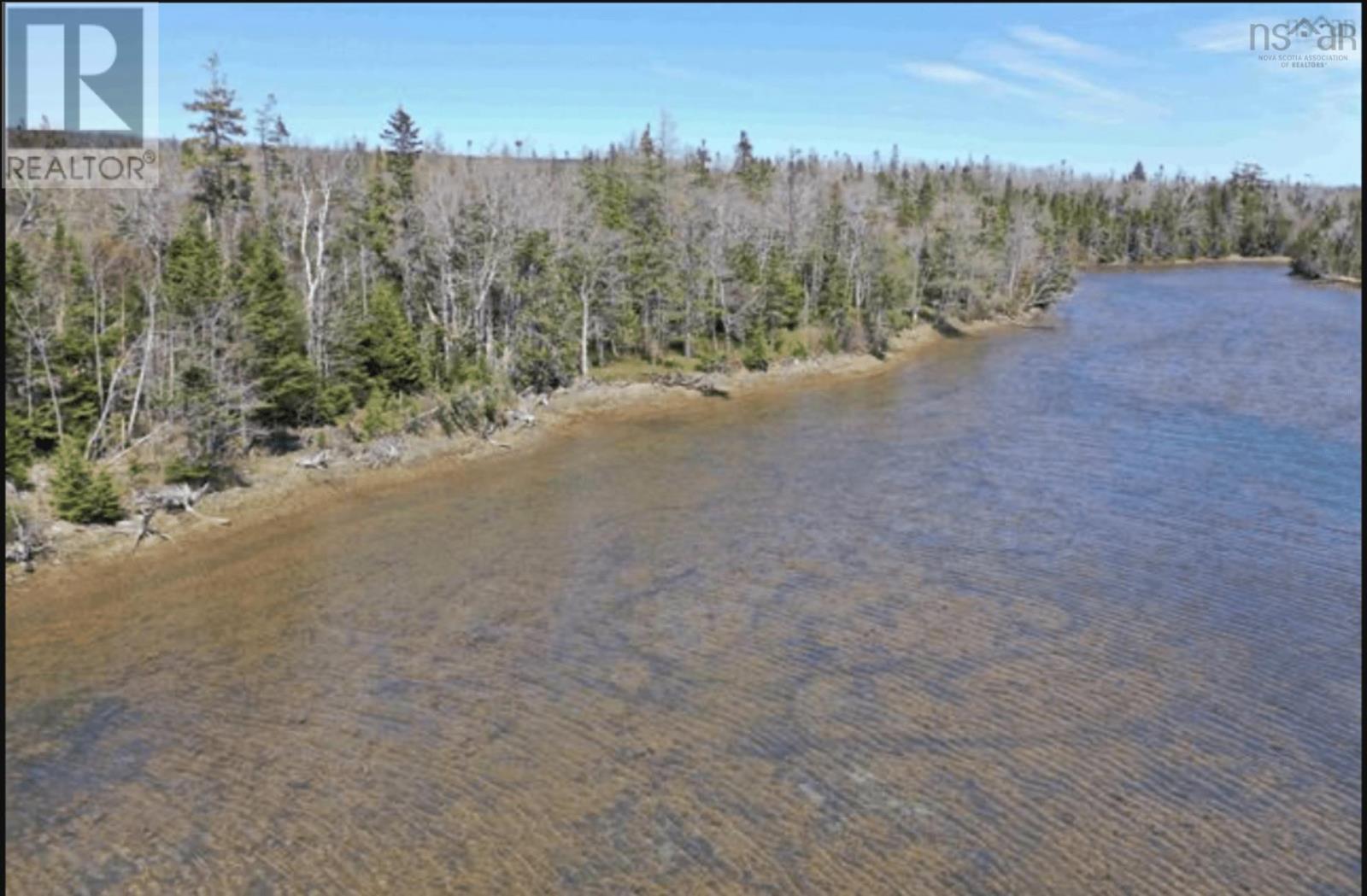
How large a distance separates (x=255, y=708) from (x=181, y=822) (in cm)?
316

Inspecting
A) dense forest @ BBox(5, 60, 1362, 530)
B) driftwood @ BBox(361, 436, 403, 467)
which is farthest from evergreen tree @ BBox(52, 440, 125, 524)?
driftwood @ BBox(361, 436, 403, 467)

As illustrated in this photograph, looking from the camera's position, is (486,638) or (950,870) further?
(486,638)

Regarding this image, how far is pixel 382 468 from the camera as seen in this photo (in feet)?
102

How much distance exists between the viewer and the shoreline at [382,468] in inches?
910

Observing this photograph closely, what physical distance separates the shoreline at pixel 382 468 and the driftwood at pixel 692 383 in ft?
0.96

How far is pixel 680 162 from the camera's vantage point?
82125mm

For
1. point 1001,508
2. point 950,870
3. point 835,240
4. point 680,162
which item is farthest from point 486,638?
point 680,162

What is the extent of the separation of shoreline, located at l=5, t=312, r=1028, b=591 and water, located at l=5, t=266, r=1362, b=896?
969 mm

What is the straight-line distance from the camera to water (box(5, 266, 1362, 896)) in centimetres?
1345

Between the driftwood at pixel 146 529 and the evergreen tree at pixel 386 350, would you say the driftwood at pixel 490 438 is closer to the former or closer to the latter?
the evergreen tree at pixel 386 350

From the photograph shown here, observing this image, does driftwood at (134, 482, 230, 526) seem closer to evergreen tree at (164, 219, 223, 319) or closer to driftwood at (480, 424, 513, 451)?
evergreen tree at (164, 219, 223, 319)

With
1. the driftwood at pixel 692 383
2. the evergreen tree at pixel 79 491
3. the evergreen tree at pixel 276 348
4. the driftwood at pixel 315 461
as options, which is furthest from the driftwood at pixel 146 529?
the driftwood at pixel 692 383

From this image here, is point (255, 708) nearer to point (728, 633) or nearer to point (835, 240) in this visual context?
point (728, 633)

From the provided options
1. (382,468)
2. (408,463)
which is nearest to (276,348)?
(382,468)
